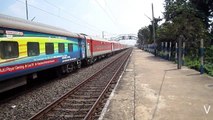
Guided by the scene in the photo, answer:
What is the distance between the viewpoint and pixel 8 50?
1012 centimetres

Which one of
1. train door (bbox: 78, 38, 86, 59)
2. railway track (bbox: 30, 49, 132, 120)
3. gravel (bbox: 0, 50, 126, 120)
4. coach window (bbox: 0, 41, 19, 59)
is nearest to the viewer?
railway track (bbox: 30, 49, 132, 120)

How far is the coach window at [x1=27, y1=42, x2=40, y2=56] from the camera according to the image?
12.0 meters

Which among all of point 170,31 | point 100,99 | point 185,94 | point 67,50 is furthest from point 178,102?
point 170,31

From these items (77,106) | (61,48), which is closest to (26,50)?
(77,106)

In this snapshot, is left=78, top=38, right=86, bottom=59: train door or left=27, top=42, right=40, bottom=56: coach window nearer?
left=27, top=42, right=40, bottom=56: coach window

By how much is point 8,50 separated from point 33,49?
230cm

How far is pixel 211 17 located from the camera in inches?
1799

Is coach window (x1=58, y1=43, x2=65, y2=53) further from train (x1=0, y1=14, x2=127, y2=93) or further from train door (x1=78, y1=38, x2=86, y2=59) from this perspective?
train door (x1=78, y1=38, x2=86, y2=59)

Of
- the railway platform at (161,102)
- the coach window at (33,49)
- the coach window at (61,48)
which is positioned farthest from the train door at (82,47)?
the coach window at (33,49)

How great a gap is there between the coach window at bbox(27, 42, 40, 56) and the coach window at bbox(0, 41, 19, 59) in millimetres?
1118

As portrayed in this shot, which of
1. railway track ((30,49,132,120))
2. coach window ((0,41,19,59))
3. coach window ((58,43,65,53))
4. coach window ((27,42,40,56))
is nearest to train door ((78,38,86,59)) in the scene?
coach window ((58,43,65,53))

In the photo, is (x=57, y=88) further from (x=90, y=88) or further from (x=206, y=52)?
(x=206, y=52)

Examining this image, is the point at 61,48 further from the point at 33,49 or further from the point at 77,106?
the point at 77,106

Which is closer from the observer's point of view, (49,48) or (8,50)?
(8,50)
